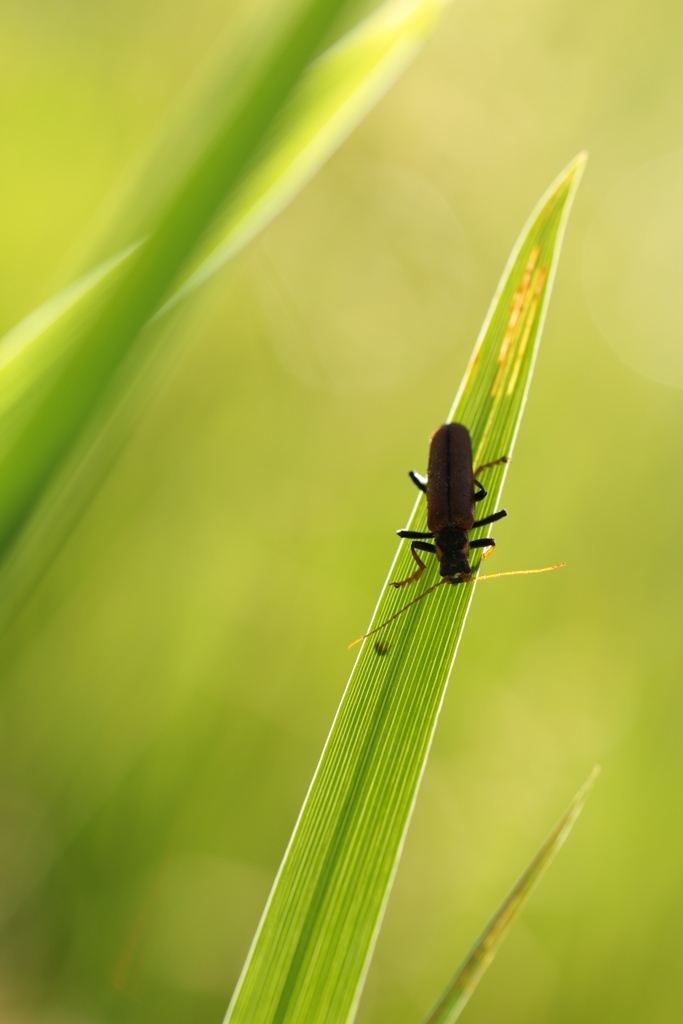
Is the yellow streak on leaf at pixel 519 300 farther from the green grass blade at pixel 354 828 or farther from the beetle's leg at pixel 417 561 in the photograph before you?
the beetle's leg at pixel 417 561

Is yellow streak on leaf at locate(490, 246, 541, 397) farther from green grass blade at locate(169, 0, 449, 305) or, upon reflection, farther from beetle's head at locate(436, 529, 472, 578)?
beetle's head at locate(436, 529, 472, 578)

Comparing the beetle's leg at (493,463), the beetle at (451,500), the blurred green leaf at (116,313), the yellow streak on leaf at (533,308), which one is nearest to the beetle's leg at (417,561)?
the beetle at (451,500)

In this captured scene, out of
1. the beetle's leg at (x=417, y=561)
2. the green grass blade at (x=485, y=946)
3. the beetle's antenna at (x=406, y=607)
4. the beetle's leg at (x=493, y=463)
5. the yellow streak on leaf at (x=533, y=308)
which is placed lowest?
the green grass blade at (x=485, y=946)

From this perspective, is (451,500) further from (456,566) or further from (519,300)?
(519,300)

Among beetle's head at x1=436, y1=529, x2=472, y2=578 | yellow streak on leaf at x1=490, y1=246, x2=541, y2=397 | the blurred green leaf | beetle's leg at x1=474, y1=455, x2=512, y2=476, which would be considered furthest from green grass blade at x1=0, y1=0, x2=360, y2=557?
beetle's head at x1=436, y1=529, x2=472, y2=578

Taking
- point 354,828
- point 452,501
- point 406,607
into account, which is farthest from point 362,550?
point 354,828

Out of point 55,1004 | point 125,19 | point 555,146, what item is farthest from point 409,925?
point 125,19
